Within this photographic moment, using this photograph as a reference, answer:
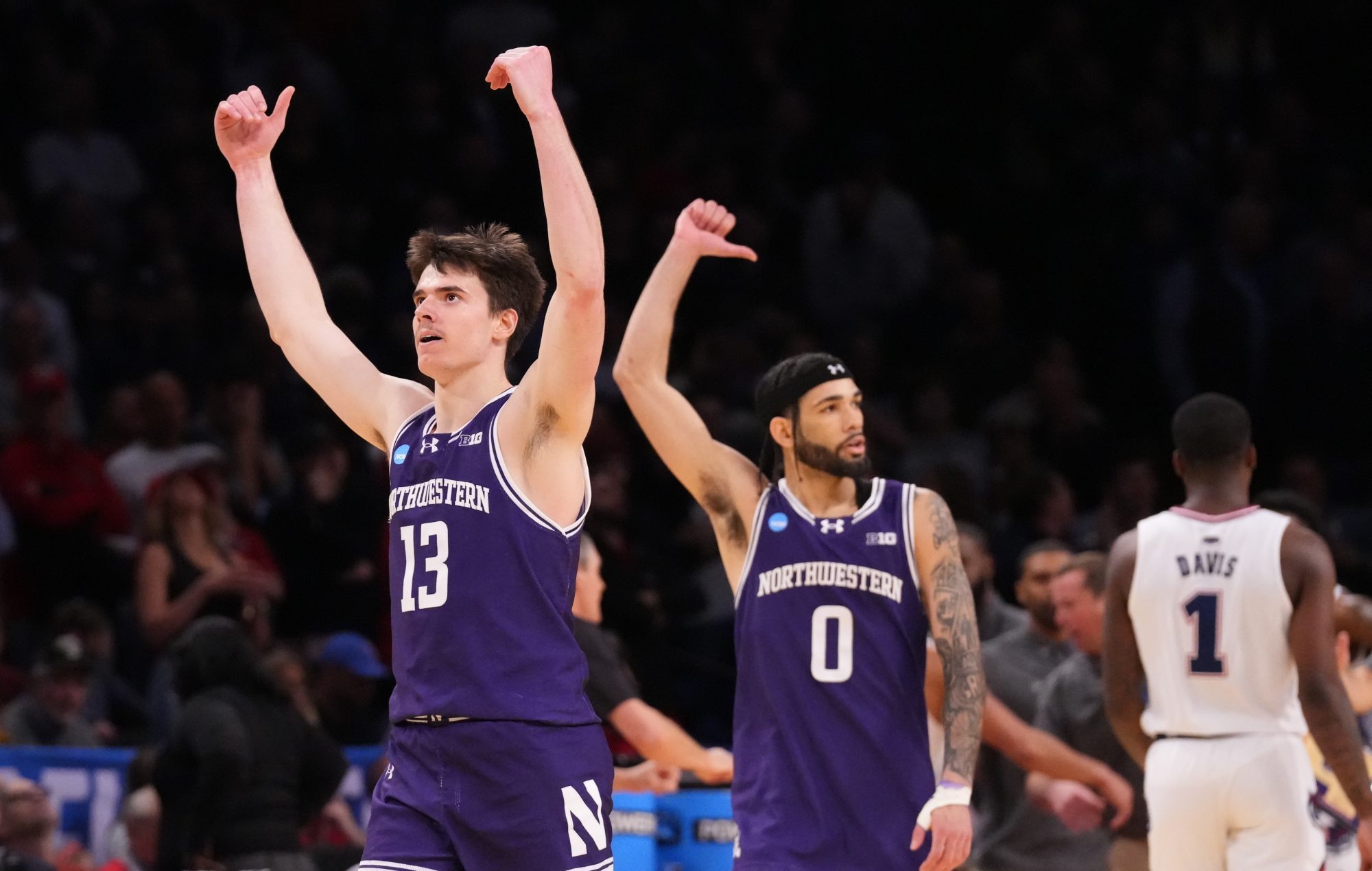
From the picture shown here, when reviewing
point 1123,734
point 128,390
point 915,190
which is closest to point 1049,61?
point 915,190

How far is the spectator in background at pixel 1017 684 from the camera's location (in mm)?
8586

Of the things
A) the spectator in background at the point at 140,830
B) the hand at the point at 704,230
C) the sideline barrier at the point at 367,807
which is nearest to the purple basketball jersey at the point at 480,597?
the hand at the point at 704,230

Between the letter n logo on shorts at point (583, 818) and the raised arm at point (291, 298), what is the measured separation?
1113 mm

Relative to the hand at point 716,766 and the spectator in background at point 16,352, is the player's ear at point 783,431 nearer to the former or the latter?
the hand at point 716,766

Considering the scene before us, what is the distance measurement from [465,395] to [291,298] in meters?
0.68

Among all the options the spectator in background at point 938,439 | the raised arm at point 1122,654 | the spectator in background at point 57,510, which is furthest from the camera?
the spectator in background at point 938,439

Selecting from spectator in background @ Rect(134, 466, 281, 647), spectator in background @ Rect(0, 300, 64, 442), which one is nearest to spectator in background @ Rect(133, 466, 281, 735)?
spectator in background @ Rect(134, 466, 281, 647)

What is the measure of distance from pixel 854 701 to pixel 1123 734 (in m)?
1.52

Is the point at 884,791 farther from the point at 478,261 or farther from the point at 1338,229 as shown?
the point at 1338,229

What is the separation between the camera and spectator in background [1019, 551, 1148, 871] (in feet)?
26.9

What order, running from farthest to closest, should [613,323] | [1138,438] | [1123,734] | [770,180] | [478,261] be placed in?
[770,180] < [1138,438] < [613,323] < [1123,734] < [478,261]

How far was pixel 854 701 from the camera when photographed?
6129mm

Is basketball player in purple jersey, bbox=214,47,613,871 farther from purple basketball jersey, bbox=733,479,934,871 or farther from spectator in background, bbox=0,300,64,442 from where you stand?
spectator in background, bbox=0,300,64,442

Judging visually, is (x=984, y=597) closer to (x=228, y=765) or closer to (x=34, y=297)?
(x=228, y=765)
